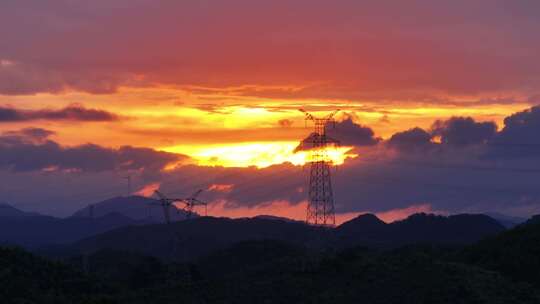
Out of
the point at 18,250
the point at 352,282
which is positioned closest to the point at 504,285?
the point at 352,282

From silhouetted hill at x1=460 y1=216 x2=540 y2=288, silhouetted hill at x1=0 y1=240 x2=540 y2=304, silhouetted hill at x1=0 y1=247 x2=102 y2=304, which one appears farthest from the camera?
silhouetted hill at x1=460 y1=216 x2=540 y2=288

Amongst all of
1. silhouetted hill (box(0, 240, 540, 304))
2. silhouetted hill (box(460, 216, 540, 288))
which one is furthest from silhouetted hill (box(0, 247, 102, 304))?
silhouetted hill (box(460, 216, 540, 288))

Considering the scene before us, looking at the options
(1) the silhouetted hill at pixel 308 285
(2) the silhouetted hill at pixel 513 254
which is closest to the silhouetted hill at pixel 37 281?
(1) the silhouetted hill at pixel 308 285

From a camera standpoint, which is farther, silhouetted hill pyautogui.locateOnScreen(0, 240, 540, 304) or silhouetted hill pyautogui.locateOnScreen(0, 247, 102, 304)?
silhouetted hill pyautogui.locateOnScreen(0, 247, 102, 304)

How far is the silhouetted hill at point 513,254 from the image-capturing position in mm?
128375

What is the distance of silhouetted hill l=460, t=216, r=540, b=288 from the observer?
5054 inches

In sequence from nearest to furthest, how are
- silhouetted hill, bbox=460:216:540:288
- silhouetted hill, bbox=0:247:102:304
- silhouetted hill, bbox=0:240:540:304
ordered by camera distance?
1. silhouetted hill, bbox=0:240:540:304
2. silhouetted hill, bbox=0:247:102:304
3. silhouetted hill, bbox=460:216:540:288

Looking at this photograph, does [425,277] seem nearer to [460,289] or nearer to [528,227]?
[460,289]

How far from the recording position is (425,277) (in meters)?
115

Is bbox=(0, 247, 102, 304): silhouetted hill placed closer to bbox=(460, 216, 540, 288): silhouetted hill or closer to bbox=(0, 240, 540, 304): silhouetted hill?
bbox=(0, 240, 540, 304): silhouetted hill

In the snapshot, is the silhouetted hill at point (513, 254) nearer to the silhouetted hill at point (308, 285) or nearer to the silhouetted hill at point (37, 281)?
the silhouetted hill at point (308, 285)

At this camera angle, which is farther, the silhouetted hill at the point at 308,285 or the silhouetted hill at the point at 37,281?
the silhouetted hill at the point at 37,281

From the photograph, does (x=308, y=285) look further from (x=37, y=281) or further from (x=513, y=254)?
(x=37, y=281)

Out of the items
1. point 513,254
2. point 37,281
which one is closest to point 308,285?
point 513,254
